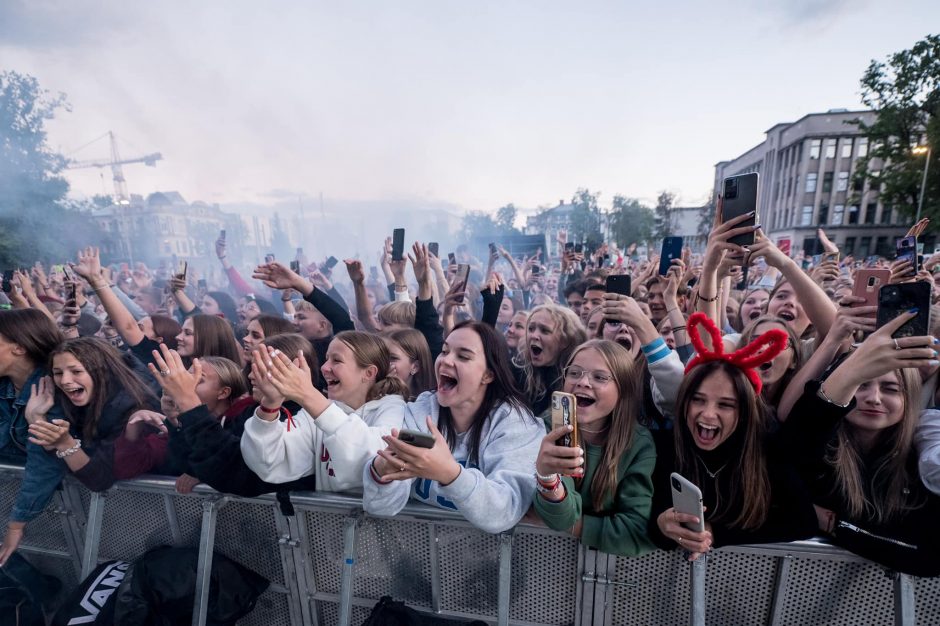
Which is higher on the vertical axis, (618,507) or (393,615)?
(618,507)

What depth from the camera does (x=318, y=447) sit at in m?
2.05

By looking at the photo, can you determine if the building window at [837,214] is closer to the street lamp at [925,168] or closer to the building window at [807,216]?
the building window at [807,216]

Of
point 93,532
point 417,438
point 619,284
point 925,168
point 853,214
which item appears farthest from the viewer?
point 853,214

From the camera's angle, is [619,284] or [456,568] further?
[619,284]

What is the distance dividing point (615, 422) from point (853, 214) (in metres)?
56.8

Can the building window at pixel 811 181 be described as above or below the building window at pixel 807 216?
above

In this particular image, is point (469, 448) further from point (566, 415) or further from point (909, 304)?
point (909, 304)

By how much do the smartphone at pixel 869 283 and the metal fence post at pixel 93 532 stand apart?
409cm

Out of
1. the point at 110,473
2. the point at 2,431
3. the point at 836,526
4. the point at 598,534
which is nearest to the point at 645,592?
the point at 598,534

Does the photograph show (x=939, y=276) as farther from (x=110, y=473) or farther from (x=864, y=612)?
(x=110, y=473)

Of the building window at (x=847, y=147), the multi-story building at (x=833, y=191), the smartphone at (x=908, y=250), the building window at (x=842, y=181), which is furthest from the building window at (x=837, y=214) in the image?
the smartphone at (x=908, y=250)

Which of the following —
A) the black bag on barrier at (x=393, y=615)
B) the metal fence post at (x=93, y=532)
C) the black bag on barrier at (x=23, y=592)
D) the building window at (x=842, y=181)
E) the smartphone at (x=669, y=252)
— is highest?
the building window at (x=842, y=181)

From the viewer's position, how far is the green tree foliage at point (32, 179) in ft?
57.5

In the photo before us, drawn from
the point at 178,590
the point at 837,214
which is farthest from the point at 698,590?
the point at 837,214
